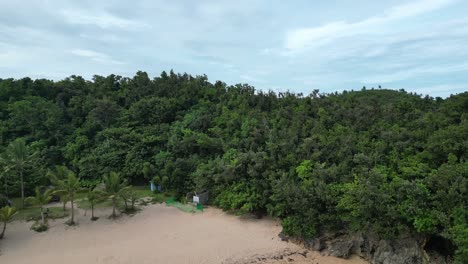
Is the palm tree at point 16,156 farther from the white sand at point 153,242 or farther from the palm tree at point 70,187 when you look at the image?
the white sand at point 153,242

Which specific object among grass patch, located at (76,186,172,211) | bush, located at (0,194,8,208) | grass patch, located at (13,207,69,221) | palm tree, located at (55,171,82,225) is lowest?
grass patch, located at (13,207,69,221)

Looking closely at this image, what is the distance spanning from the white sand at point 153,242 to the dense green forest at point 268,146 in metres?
1.33

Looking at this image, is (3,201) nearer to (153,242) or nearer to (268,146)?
(153,242)

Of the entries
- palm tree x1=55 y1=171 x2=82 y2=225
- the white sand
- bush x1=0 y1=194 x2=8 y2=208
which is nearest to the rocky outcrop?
the white sand

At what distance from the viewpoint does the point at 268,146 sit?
20219mm

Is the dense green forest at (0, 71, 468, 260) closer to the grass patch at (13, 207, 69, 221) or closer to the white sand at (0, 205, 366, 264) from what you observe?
the white sand at (0, 205, 366, 264)

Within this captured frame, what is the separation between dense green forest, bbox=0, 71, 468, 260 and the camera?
1377cm

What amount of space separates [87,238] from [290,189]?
10447mm

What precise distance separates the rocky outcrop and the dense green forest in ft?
1.49

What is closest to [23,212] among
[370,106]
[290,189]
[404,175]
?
[290,189]

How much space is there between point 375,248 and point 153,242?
1033 centimetres

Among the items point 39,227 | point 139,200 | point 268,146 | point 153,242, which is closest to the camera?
point 153,242

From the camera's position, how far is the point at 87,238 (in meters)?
16.6

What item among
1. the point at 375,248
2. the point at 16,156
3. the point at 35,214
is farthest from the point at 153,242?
the point at 375,248
